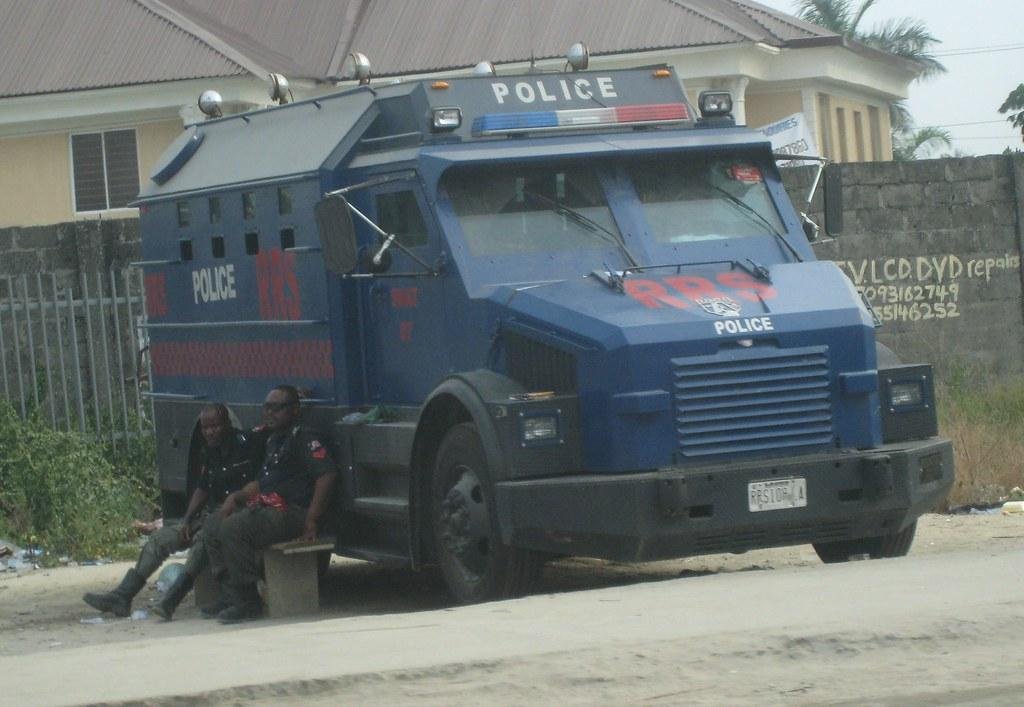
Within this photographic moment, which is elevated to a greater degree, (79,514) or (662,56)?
Result: (662,56)

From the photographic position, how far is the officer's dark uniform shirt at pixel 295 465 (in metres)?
11.1

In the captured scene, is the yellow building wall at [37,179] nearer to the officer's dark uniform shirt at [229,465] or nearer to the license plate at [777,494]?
the officer's dark uniform shirt at [229,465]

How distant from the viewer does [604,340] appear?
9.36 m

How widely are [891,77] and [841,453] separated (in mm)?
26995

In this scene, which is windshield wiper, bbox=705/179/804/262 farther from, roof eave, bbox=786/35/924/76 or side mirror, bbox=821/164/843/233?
roof eave, bbox=786/35/924/76

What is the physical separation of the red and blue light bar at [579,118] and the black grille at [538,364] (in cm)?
132

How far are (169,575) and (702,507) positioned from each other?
4.08 meters

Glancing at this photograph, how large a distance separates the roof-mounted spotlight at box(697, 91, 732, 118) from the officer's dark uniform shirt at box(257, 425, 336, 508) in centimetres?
295

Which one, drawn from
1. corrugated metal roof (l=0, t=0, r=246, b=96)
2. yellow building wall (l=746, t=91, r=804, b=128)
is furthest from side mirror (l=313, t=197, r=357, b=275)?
yellow building wall (l=746, t=91, r=804, b=128)

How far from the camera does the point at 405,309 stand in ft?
35.0

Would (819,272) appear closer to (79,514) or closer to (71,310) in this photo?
(79,514)

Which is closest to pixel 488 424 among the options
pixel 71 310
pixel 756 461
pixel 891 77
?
pixel 756 461

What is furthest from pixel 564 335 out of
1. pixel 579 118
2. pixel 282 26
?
pixel 282 26

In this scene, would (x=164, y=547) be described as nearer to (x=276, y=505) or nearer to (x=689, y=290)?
(x=276, y=505)
